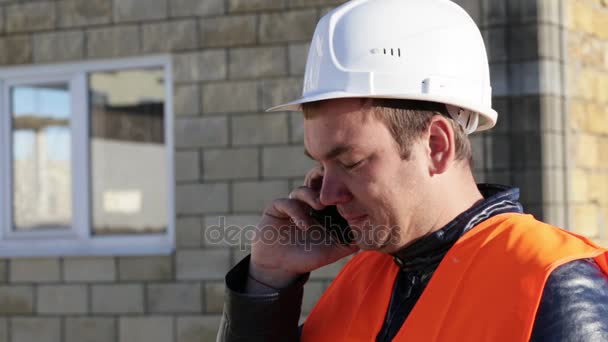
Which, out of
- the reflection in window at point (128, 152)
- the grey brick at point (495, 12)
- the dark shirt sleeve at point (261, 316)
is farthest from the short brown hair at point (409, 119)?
the reflection in window at point (128, 152)

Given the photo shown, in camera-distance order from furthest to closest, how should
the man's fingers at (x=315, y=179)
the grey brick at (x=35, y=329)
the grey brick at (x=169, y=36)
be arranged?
1. the grey brick at (x=35, y=329)
2. the grey brick at (x=169, y=36)
3. the man's fingers at (x=315, y=179)

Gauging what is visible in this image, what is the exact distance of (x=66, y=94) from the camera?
670 centimetres

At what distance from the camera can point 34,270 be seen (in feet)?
21.7

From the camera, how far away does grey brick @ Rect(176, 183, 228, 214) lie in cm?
611

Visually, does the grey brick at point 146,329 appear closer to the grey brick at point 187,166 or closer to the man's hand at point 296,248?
the grey brick at point 187,166

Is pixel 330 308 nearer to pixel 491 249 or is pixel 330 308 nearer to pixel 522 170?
pixel 491 249

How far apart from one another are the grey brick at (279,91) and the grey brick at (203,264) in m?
0.92

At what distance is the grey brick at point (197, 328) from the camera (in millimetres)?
6105

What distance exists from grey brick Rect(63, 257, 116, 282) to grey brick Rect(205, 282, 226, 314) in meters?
0.65

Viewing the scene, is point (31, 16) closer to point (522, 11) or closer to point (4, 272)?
point (4, 272)

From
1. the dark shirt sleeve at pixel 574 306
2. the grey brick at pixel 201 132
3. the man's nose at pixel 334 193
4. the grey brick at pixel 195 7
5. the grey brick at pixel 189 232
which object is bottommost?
the grey brick at pixel 189 232

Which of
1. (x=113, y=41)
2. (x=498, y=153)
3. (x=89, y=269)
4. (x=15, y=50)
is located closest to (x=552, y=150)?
(x=498, y=153)

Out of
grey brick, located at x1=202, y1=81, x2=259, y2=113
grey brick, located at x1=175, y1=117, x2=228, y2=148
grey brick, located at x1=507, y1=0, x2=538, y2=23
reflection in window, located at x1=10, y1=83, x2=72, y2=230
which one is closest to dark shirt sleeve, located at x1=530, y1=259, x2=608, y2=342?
grey brick, located at x1=507, y1=0, x2=538, y2=23

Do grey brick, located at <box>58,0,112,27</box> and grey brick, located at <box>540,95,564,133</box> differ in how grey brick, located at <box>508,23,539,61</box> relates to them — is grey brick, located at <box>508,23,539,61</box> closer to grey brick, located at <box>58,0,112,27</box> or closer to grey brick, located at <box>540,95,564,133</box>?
grey brick, located at <box>540,95,564,133</box>
